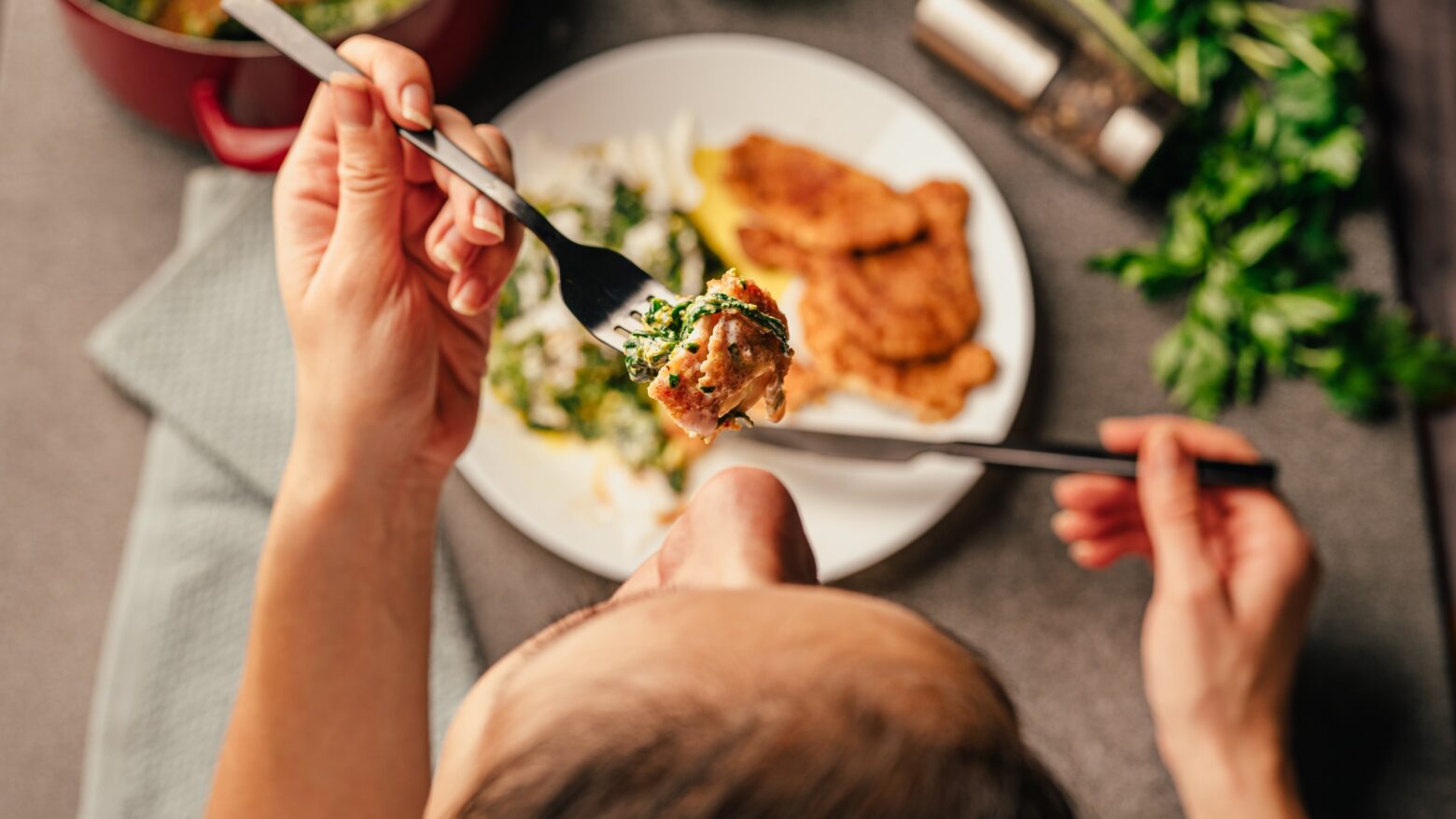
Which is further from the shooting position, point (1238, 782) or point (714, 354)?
point (1238, 782)

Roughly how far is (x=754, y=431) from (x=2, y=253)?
1170mm

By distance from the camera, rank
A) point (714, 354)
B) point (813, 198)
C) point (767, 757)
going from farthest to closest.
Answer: point (813, 198) < point (714, 354) < point (767, 757)

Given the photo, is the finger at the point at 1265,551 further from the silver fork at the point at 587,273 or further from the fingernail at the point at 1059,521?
the silver fork at the point at 587,273

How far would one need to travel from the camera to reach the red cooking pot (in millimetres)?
1234

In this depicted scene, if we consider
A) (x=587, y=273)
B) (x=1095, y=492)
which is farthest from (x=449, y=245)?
(x=1095, y=492)

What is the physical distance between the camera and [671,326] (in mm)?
880

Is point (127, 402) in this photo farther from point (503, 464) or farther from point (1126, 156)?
point (1126, 156)

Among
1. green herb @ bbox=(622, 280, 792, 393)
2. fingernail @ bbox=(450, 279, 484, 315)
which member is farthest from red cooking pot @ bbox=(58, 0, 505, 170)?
green herb @ bbox=(622, 280, 792, 393)

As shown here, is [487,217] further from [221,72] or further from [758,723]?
[758,723]

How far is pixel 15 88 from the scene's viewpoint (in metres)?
1.58

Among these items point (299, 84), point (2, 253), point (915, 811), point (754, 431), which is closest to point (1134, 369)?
point (754, 431)

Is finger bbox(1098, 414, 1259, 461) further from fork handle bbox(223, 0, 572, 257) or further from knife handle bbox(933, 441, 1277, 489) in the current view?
fork handle bbox(223, 0, 572, 257)

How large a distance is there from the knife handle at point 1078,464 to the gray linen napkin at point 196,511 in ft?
2.43

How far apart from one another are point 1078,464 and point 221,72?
1.18 m
